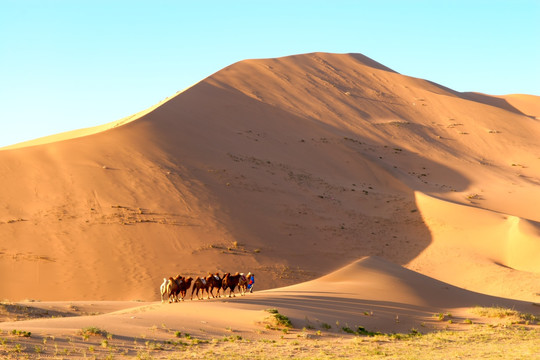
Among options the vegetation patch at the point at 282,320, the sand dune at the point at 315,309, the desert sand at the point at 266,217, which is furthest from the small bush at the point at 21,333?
the vegetation patch at the point at 282,320

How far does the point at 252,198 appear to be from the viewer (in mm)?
39344

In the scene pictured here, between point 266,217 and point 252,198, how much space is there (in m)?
2.19

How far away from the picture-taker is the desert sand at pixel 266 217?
2277 cm

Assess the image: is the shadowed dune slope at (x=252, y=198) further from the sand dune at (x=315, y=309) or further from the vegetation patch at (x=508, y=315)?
the vegetation patch at (x=508, y=315)

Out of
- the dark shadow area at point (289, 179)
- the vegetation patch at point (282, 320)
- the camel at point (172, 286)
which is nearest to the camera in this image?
the vegetation patch at point (282, 320)

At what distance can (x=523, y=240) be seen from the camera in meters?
37.2

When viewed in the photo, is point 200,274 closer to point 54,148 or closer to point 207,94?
point 54,148

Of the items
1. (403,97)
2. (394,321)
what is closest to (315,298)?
(394,321)

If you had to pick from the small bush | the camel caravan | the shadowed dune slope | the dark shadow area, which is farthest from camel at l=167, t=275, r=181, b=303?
the dark shadow area

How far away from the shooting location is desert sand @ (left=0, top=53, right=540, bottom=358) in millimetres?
22766

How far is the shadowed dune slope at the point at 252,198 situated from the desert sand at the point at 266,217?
0.36 feet

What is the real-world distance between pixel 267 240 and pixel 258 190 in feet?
19.7

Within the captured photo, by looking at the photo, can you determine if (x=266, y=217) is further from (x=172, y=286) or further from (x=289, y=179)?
(x=172, y=286)

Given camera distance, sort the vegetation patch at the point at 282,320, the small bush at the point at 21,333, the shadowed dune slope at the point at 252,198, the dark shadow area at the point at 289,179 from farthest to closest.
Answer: the dark shadow area at the point at 289,179
the shadowed dune slope at the point at 252,198
the vegetation patch at the point at 282,320
the small bush at the point at 21,333
